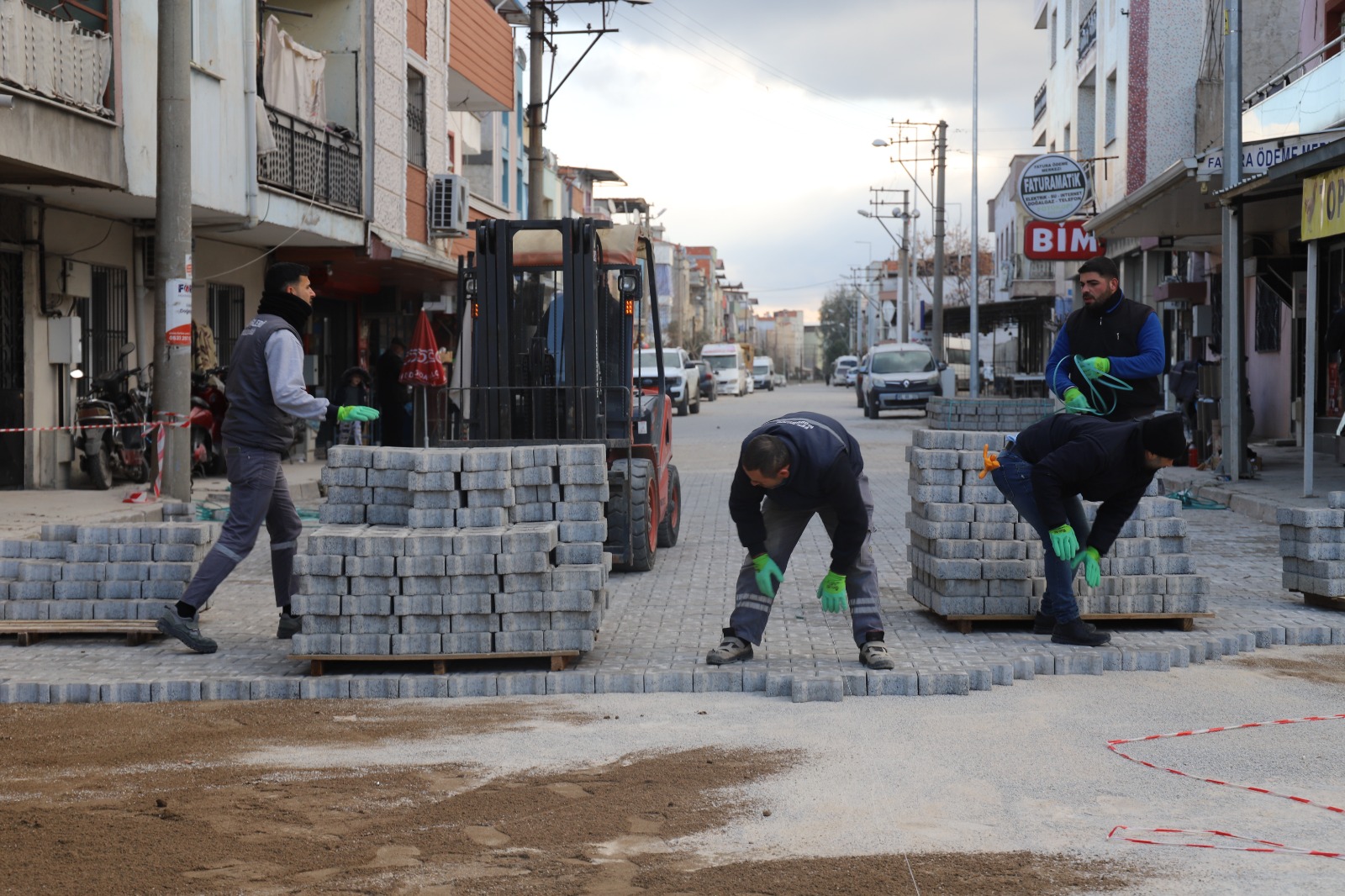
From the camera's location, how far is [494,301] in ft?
37.7

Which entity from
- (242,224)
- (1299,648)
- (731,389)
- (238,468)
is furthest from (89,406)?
(731,389)

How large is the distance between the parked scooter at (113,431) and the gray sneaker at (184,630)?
339 inches

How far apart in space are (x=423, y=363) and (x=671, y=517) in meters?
9.22

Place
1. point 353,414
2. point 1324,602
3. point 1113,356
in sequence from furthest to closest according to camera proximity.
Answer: point 1324,602
point 1113,356
point 353,414

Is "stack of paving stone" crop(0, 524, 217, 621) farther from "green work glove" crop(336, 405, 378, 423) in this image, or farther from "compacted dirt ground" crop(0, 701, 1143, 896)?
"compacted dirt ground" crop(0, 701, 1143, 896)

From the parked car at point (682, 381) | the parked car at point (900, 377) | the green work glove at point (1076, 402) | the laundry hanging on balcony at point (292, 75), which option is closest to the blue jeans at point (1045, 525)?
the green work glove at point (1076, 402)

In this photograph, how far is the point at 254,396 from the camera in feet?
25.8

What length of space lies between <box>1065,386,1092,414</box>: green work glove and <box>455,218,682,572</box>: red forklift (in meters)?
3.66

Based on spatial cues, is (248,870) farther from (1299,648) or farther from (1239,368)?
(1239,368)

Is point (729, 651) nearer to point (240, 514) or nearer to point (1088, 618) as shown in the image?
point (1088, 618)

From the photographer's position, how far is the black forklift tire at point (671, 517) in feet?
41.7

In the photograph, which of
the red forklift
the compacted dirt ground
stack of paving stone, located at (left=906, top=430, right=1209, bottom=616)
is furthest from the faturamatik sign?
the compacted dirt ground

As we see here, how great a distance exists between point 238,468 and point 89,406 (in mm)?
9502

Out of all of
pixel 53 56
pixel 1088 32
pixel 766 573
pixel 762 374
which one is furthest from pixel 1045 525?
pixel 762 374
